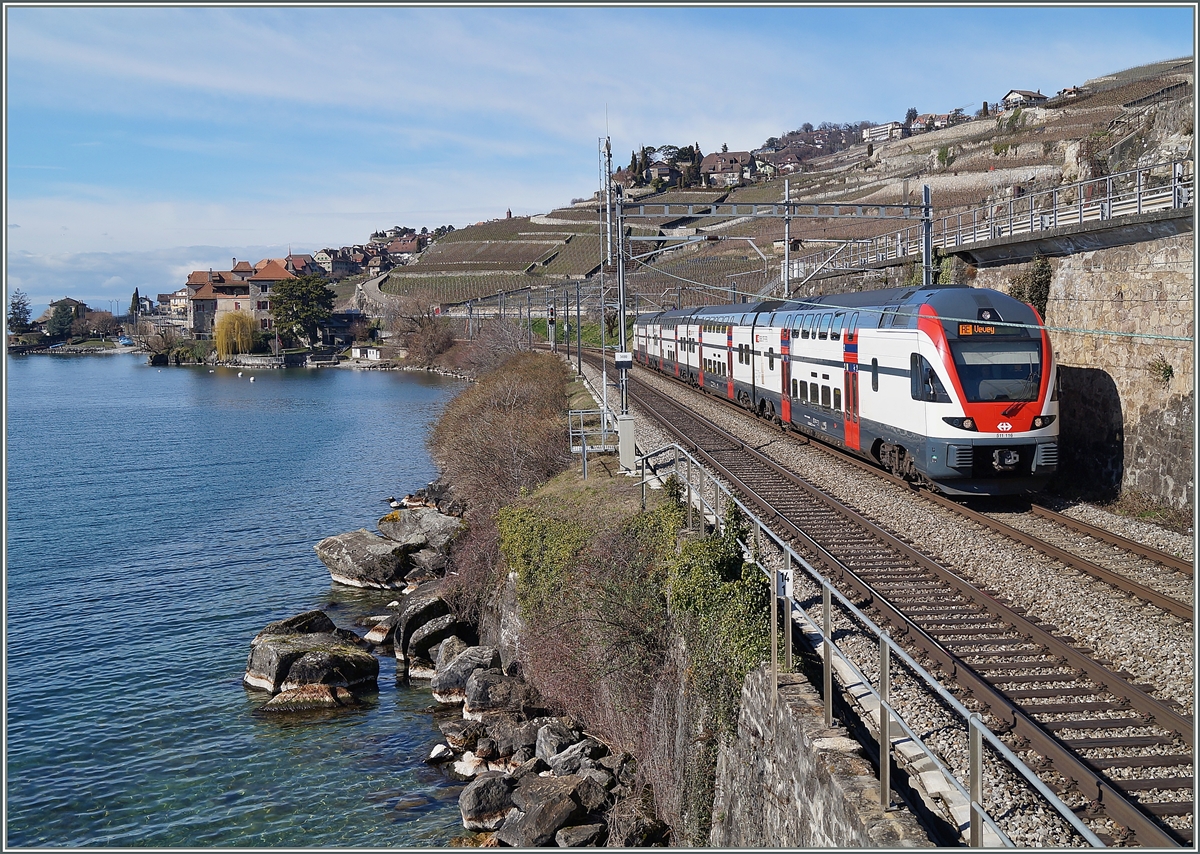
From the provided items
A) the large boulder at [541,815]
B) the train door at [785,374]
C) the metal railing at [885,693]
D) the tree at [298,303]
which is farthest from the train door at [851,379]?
the tree at [298,303]

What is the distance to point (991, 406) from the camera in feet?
55.6

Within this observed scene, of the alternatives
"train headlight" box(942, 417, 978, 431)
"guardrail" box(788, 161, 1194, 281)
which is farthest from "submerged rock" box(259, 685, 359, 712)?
"guardrail" box(788, 161, 1194, 281)

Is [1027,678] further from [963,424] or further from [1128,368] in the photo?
[1128,368]

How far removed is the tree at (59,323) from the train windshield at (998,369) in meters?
214

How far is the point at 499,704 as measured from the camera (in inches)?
756

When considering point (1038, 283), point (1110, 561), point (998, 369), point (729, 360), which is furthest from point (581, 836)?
point (729, 360)

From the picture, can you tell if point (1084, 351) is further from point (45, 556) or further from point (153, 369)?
point (153, 369)

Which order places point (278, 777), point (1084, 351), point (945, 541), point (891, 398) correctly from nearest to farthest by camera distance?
1. point (945, 541)
2. point (278, 777)
3. point (891, 398)
4. point (1084, 351)

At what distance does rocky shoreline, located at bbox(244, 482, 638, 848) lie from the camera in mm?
14461

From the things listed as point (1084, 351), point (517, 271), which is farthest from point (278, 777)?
point (517, 271)

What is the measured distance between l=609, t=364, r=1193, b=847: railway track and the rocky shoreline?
15.4 ft

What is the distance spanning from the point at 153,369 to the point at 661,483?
129 m

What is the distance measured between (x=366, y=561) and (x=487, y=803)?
14.9 metres

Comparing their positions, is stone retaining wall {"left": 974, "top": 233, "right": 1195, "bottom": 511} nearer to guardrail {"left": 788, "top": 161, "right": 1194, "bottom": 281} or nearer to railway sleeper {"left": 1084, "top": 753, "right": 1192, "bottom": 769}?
guardrail {"left": 788, "top": 161, "right": 1194, "bottom": 281}
